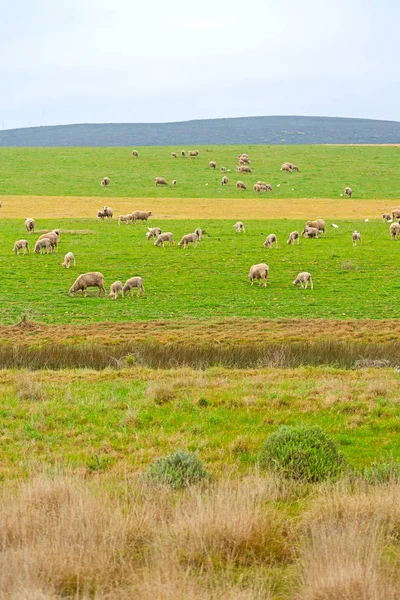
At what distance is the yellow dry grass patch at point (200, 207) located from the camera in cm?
6112

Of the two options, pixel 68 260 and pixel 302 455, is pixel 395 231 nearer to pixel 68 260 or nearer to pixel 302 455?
pixel 68 260

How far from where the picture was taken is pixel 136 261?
3812 cm

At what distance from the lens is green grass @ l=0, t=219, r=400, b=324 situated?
1096 inches

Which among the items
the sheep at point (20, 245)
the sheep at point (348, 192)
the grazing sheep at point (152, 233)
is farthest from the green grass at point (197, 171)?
the sheep at point (20, 245)

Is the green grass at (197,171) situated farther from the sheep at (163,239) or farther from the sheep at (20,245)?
the sheep at (20,245)

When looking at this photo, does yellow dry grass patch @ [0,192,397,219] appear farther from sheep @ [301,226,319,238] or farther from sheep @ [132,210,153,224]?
sheep @ [301,226,319,238]

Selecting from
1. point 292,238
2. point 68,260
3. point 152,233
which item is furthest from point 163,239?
point 68,260

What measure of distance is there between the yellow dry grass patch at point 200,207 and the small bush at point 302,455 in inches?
1975

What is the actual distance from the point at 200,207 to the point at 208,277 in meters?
32.9

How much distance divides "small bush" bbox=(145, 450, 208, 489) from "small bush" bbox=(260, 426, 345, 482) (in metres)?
0.99

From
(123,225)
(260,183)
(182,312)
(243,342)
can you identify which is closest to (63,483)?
(243,342)

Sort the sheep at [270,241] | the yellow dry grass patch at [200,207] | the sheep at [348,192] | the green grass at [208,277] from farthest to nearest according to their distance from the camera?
the sheep at [348,192], the yellow dry grass patch at [200,207], the sheep at [270,241], the green grass at [208,277]

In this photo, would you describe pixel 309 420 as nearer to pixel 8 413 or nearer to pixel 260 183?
pixel 8 413

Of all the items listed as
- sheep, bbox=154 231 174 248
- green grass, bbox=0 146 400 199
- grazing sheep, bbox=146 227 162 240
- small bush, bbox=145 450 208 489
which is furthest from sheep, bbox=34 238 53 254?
green grass, bbox=0 146 400 199
